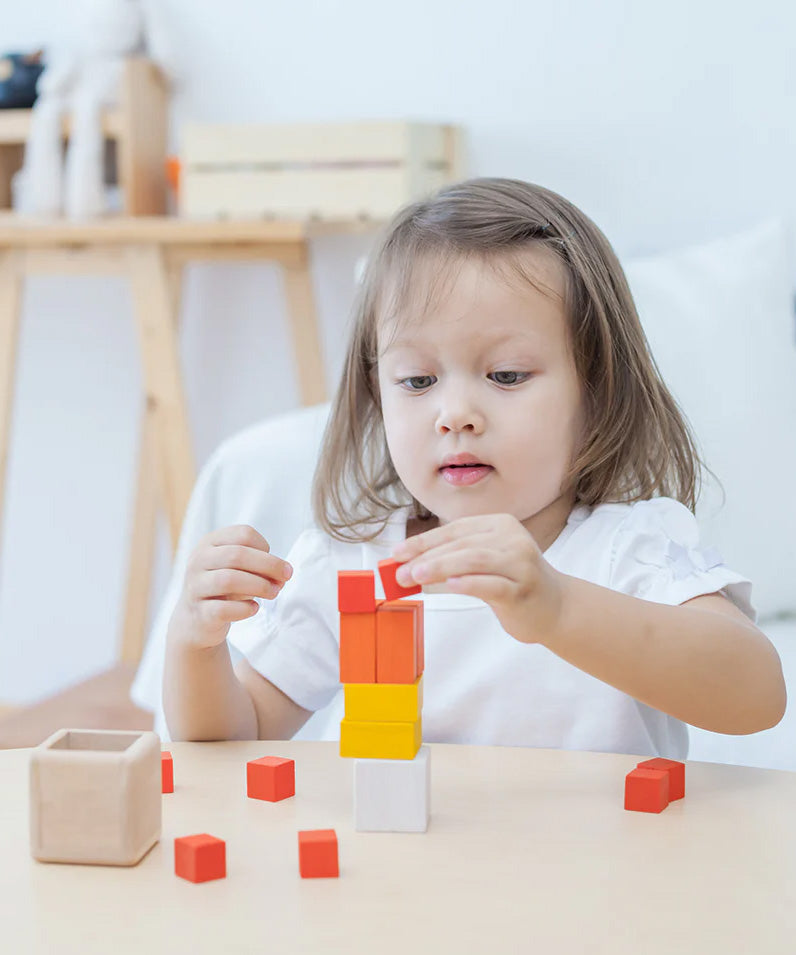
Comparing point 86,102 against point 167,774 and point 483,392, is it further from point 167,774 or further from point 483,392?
point 167,774

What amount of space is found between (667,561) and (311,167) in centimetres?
141

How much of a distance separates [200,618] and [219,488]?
2.24 ft

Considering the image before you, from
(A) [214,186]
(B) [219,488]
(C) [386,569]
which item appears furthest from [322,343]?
(C) [386,569]

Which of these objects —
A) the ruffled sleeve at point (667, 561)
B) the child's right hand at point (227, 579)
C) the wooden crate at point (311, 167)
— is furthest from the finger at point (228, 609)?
the wooden crate at point (311, 167)

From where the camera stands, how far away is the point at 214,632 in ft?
2.93

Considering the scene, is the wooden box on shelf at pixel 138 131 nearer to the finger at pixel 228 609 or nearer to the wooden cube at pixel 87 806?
the finger at pixel 228 609

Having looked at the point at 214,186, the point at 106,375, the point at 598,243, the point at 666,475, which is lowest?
the point at 666,475

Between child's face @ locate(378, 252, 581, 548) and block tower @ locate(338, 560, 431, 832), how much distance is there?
0.97 feet

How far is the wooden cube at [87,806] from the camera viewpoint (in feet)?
2.07

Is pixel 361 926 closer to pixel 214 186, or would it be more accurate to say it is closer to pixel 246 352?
pixel 214 186

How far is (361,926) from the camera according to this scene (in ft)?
1.84

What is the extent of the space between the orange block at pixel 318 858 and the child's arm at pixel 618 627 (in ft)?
0.53

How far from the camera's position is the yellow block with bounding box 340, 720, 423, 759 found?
69 centimetres

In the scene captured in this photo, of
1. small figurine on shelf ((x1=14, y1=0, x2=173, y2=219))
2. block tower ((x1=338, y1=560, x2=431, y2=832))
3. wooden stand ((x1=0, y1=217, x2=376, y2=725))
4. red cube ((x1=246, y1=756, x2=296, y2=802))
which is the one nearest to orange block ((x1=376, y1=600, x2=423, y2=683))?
block tower ((x1=338, y1=560, x2=431, y2=832))
